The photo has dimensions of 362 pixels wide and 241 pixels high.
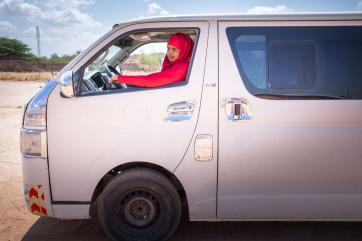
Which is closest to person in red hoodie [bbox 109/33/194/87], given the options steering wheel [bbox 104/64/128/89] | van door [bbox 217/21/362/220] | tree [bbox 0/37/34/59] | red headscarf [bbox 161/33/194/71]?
red headscarf [bbox 161/33/194/71]

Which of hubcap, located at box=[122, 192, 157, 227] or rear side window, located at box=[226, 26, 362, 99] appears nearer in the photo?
rear side window, located at box=[226, 26, 362, 99]

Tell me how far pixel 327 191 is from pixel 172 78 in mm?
1657

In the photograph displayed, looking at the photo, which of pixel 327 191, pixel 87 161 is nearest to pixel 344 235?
pixel 327 191

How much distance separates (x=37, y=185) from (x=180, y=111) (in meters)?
1.40

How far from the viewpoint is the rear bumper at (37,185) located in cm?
369

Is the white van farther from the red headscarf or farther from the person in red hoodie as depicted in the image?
the red headscarf

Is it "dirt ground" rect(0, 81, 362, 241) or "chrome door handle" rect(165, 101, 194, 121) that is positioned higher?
"chrome door handle" rect(165, 101, 194, 121)

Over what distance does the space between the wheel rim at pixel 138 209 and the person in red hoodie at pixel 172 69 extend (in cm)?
97

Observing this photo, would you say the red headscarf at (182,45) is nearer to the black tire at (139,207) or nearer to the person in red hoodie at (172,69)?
the person in red hoodie at (172,69)

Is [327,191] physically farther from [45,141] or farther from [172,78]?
[45,141]

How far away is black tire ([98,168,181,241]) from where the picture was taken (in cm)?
368

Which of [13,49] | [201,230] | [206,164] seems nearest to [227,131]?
[206,164]

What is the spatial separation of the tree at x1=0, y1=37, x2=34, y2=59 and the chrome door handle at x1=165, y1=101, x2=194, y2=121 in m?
72.8

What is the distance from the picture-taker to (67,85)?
3639 mm
